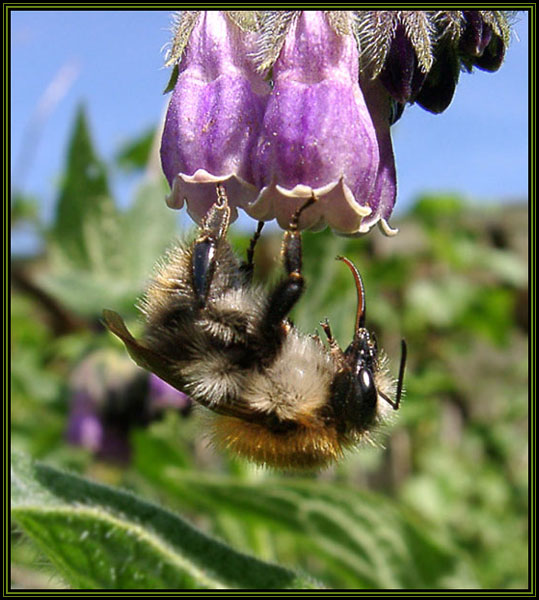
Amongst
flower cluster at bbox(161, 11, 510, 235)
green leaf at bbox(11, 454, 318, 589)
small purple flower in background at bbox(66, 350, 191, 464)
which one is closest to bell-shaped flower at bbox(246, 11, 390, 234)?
flower cluster at bbox(161, 11, 510, 235)

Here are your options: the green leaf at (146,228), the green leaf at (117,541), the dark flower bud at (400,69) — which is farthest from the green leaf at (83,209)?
the dark flower bud at (400,69)

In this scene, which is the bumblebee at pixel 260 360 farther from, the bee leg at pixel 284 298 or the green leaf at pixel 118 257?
the green leaf at pixel 118 257

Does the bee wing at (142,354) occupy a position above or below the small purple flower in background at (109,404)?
above

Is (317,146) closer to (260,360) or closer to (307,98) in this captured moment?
(307,98)

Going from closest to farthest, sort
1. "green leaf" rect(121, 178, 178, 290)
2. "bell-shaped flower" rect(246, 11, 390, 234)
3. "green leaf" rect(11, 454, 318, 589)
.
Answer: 1. "bell-shaped flower" rect(246, 11, 390, 234)
2. "green leaf" rect(11, 454, 318, 589)
3. "green leaf" rect(121, 178, 178, 290)

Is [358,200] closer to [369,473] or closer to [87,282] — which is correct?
[87,282]

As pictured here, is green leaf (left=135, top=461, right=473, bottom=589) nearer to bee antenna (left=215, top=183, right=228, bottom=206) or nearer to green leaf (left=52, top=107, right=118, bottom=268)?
bee antenna (left=215, top=183, right=228, bottom=206)
